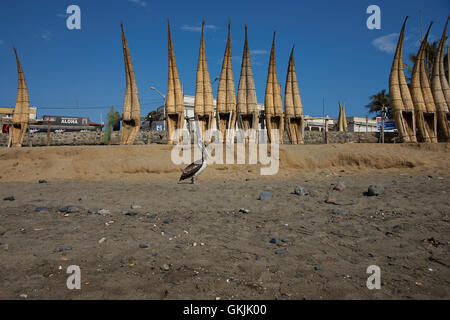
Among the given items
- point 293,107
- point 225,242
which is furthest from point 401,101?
point 225,242

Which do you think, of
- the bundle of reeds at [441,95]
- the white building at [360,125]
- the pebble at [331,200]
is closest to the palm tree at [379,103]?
the white building at [360,125]

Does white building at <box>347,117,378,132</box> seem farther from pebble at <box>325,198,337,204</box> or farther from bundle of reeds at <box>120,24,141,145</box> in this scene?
pebble at <box>325,198,337,204</box>

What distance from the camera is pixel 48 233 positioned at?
157 inches

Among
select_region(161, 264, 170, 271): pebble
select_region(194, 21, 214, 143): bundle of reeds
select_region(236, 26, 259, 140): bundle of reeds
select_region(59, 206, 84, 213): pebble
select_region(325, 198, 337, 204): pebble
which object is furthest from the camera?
select_region(194, 21, 214, 143): bundle of reeds

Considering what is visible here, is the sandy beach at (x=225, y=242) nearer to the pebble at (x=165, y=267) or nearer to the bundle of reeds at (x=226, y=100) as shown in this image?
the pebble at (x=165, y=267)

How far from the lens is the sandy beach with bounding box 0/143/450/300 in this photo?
2588 mm

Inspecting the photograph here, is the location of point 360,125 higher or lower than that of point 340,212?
higher

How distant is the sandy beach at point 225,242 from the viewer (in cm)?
259

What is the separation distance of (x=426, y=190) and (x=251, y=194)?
3.71m

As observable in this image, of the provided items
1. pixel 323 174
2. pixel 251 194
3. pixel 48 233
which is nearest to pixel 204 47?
pixel 323 174

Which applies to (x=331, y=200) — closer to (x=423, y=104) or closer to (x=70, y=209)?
(x=70, y=209)

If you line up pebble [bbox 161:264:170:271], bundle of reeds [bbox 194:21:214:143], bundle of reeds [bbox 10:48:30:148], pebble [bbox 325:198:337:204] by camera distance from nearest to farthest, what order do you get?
pebble [bbox 161:264:170:271]
pebble [bbox 325:198:337:204]
bundle of reeds [bbox 194:21:214:143]
bundle of reeds [bbox 10:48:30:148]

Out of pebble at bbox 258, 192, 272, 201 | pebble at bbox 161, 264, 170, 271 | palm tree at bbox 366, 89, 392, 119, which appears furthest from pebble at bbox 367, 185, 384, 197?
palm tree at bbox 366, 89, 392, 119

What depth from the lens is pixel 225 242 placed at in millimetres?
3701
